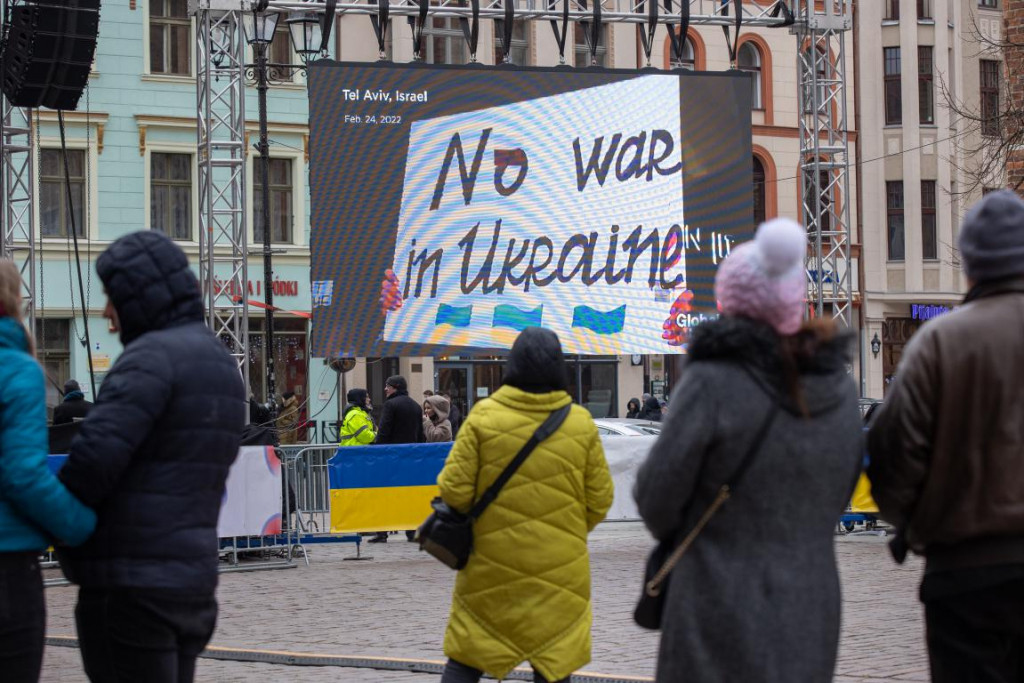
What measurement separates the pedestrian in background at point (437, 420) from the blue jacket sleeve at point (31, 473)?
15.8m

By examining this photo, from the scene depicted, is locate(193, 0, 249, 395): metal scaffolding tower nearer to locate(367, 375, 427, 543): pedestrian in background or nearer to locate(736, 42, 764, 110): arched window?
locate(367, 375, 427, 543): pedestrian in background

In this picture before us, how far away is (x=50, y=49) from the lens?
15.9 metres

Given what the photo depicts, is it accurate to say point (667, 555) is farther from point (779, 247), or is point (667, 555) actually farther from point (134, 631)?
point (134, 631)

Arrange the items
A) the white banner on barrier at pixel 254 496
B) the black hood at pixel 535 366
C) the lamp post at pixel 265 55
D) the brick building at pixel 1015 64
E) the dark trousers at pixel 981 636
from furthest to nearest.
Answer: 1. the lamp post at pixel 265 55
2. the brick building at pixel 1015 64
3. the white banner on barrier at pixel 254 496
4. the black hood at pixel 535 366
5. the dark trousers at pixel 981 636

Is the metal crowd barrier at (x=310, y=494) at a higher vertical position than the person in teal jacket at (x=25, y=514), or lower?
lower

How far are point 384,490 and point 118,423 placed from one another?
12.5m

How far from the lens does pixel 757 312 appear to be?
4387 mm

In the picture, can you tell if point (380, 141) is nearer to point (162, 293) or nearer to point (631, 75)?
point (631, 75)

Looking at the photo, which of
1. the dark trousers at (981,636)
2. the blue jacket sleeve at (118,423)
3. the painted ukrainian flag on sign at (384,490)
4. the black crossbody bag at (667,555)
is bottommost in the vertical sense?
the painted ukrainian flag on sign at (384,490)

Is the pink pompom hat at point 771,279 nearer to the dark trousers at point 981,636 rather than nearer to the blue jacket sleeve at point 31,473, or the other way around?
the dark trousers at point 981,636

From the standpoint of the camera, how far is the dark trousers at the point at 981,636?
449 cm

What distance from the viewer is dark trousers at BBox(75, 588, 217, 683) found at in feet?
15.4

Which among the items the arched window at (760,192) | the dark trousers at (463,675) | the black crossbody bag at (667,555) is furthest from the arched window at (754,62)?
the black crossbody bag at (667,555)

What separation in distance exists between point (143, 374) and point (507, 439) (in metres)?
2.17
